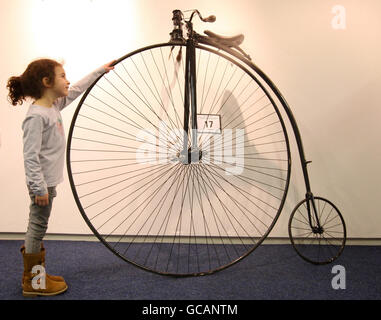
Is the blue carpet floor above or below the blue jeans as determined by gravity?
below

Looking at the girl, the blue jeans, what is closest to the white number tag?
the girl

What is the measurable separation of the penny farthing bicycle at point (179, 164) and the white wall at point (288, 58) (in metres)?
0.12

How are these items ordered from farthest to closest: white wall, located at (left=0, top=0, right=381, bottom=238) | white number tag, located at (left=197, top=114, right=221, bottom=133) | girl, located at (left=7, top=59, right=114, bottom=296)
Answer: white wall, located at (left=0, top=0, right=381, bottom=238)
white number tag, located at (left=197, top=114, right=221, bottom=133)
girl, located at (left=7, top=59, right=114, bottom=296)

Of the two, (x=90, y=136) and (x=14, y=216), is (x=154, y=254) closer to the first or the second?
(x=90, y=136)

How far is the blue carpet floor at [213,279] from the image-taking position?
146 centimetres

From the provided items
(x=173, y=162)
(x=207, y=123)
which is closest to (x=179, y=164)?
(x=173, y=162)

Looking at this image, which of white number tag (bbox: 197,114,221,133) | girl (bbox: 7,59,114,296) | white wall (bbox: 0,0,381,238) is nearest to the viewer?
girl (bbox: 7,59,114,296)

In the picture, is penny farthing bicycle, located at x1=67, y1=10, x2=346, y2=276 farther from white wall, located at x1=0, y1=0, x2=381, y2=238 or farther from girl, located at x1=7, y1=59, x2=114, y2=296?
girl, located at x1=7, y1=59, x2=114, y2=296

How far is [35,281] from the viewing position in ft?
4.71

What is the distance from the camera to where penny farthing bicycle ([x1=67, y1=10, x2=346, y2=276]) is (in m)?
1.99

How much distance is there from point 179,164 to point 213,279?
0.74m

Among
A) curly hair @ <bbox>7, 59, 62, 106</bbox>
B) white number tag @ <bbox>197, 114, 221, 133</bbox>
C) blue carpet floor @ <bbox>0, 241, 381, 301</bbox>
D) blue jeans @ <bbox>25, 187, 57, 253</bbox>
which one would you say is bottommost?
blue carpet floor @ <bbox>0, 241, 381, 301</bbox>

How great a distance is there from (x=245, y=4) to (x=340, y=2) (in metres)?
0.61

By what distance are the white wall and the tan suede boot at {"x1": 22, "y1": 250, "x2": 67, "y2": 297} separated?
2.05ft
